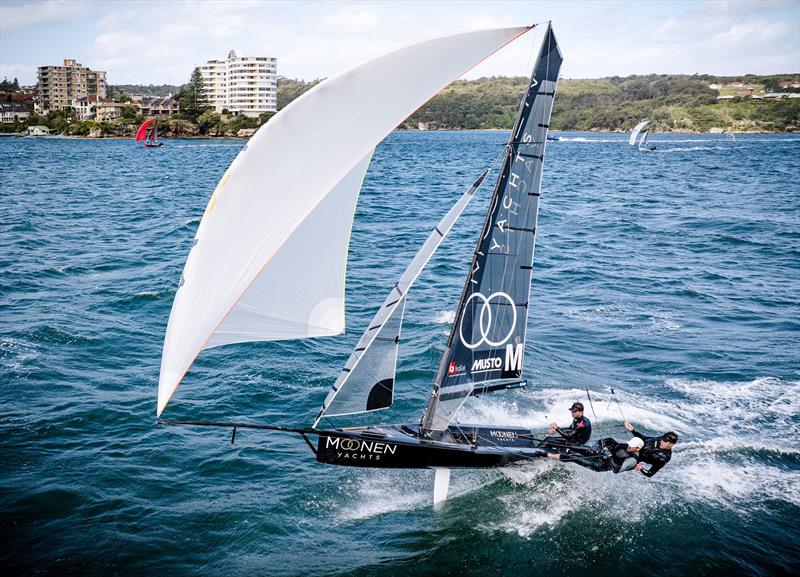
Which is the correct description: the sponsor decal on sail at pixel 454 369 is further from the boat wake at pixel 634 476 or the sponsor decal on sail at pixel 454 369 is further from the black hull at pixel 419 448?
the boat wake at pixel 634 476

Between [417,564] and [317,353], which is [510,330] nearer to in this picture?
[417,564]

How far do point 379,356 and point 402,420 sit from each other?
15.6 ft

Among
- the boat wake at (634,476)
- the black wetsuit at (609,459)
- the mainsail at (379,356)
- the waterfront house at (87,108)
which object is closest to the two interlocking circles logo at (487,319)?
the mainsail at (379,356)

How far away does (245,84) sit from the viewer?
175500 millimetres

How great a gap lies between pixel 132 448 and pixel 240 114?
160099 millimetres

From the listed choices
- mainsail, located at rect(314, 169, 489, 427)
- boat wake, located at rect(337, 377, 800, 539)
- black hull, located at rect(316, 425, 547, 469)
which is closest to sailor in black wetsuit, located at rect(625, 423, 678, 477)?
boat wake, located at rect(337, 377, 800, 539)

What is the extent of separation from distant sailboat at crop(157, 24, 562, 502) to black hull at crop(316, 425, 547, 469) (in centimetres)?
3

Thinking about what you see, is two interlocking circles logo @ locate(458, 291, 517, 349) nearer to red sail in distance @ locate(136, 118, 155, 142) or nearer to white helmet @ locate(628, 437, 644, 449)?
white helmet @ locate(628, 437, 644, 449)

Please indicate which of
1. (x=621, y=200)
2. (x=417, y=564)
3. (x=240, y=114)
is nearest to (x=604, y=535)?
(x=417, y=564)

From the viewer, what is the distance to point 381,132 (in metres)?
10.1

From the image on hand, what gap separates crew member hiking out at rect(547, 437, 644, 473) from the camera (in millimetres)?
13281

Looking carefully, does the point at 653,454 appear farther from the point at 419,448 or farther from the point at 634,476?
the point at 419,448

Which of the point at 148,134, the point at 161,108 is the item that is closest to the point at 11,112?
the point at 161,108

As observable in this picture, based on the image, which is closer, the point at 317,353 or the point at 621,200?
the point at 317,353
